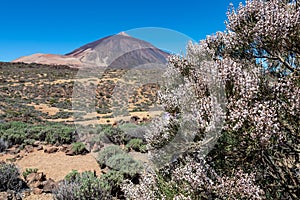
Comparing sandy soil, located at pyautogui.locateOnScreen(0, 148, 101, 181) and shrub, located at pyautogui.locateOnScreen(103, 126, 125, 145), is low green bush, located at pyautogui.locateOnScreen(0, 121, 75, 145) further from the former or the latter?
shrub, located at pyautogui.locateOnScreen(103, 126, 125, 145)

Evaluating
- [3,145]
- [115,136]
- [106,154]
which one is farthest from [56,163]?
[115,136]

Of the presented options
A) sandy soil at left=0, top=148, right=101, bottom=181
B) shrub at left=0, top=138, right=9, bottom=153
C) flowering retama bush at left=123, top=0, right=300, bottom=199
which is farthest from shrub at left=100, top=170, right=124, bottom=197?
shrub at left=0, top=138, right=9, bottom=153

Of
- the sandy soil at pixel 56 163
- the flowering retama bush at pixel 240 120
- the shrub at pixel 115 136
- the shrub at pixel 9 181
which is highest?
the flowering retama bush at pixel 240 120

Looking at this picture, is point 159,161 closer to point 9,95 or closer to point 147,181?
point 147,181

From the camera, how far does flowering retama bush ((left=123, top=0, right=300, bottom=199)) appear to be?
291cm

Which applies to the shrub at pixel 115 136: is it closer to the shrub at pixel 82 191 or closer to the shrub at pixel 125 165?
the shrub at pixel 125 165

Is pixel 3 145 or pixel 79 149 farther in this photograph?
pixel 3 145

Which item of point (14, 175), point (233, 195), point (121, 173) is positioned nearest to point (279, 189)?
point (233, 195)

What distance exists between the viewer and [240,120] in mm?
2809

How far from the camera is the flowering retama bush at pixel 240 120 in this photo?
2.91m

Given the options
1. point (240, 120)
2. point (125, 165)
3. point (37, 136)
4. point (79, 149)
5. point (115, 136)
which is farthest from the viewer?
point (37, 136)

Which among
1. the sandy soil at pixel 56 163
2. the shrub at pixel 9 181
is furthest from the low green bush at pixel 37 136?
the shrub at pixel 9 181

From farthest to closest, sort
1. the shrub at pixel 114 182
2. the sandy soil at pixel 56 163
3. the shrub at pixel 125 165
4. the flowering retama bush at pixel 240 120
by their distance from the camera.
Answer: the sandy soil at pixel 56 163 → the shrub at pixel 125 165 → the shrub at pixel 114 182 → the flowering retama bush at pixel 240 120

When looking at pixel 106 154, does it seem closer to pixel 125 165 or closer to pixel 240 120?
pixel 125 165
